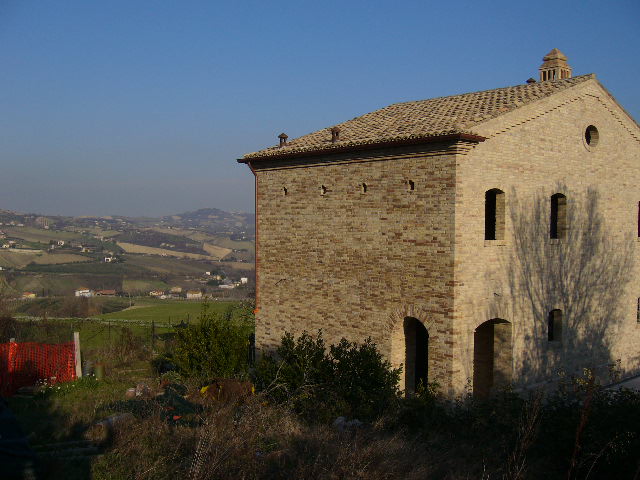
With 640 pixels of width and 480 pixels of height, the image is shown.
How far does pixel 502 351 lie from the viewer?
13.1 metres

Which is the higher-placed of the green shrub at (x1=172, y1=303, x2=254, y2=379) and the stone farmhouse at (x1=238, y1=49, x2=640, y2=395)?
the stone farmhouse at (x1=238, y1=49, x2=640, y2=395)

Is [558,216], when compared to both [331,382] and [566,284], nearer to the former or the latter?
[566,284]

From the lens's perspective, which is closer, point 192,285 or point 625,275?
point 625,275

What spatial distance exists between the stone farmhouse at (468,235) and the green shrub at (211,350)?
1.34 metres

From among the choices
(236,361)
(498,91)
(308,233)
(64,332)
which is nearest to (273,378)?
(236,361)

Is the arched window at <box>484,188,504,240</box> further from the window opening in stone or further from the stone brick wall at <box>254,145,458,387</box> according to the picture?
the window opening in stone

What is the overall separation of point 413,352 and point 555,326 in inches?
143

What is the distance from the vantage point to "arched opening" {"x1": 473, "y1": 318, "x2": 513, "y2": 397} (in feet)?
42.8

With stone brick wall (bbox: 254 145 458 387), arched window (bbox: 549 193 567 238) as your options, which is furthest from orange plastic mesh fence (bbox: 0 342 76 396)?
arched window (bbox: 549 193 567 238)

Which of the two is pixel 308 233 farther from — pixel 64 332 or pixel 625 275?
pixel 64 332

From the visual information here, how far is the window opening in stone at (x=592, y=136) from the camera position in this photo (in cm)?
1497

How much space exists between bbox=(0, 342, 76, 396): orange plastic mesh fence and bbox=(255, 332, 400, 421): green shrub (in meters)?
5.93

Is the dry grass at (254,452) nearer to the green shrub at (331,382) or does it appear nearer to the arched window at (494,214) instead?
the green shrub at (331,382)

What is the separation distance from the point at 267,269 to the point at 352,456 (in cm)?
914
